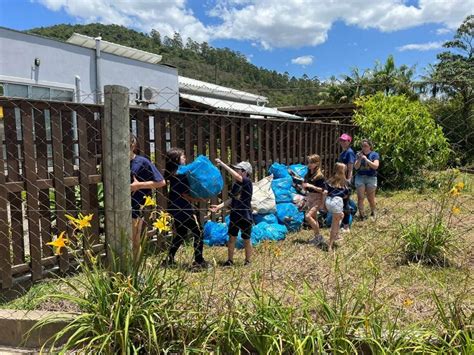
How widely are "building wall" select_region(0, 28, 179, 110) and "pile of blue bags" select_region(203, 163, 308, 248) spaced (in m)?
4.25

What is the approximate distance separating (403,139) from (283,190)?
17.3ft

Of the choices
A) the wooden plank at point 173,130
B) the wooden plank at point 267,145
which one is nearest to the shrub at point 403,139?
the wooden plank at point 267,145

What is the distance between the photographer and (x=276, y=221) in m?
6.76

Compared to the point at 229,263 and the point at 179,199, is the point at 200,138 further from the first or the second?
the point at 229,263

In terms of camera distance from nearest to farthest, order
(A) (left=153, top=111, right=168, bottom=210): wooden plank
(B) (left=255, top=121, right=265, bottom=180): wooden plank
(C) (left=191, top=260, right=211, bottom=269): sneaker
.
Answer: (C) (left=191, top=260, right=211, bottom=269): sneaker, (A) (left=153, top=111, right=168, bottom=210): wooden plank, (B) (left=255, top=121, right=265, bottom=180): wooden plank

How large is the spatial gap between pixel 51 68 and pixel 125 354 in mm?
12836

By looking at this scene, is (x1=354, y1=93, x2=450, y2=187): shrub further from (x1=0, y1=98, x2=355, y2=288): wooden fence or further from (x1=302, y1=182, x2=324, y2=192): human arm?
(x1=0, y1=98, x2=355, y2=288): wooden fence

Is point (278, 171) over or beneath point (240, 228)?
over

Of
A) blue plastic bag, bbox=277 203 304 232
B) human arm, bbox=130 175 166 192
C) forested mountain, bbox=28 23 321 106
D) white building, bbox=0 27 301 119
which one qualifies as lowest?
blue plastic bag, bbox=277 203 304 232

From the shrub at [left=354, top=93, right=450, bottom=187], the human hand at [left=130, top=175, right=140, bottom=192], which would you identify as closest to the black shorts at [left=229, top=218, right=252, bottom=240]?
the human hand at [left=130, top=175, right=140, bottom=192]

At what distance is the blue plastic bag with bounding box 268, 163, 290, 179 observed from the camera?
7980mm

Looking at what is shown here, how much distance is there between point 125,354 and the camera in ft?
7.97

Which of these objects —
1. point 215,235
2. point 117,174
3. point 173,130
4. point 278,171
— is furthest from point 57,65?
point 117,174

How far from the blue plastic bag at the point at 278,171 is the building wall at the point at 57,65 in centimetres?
375
